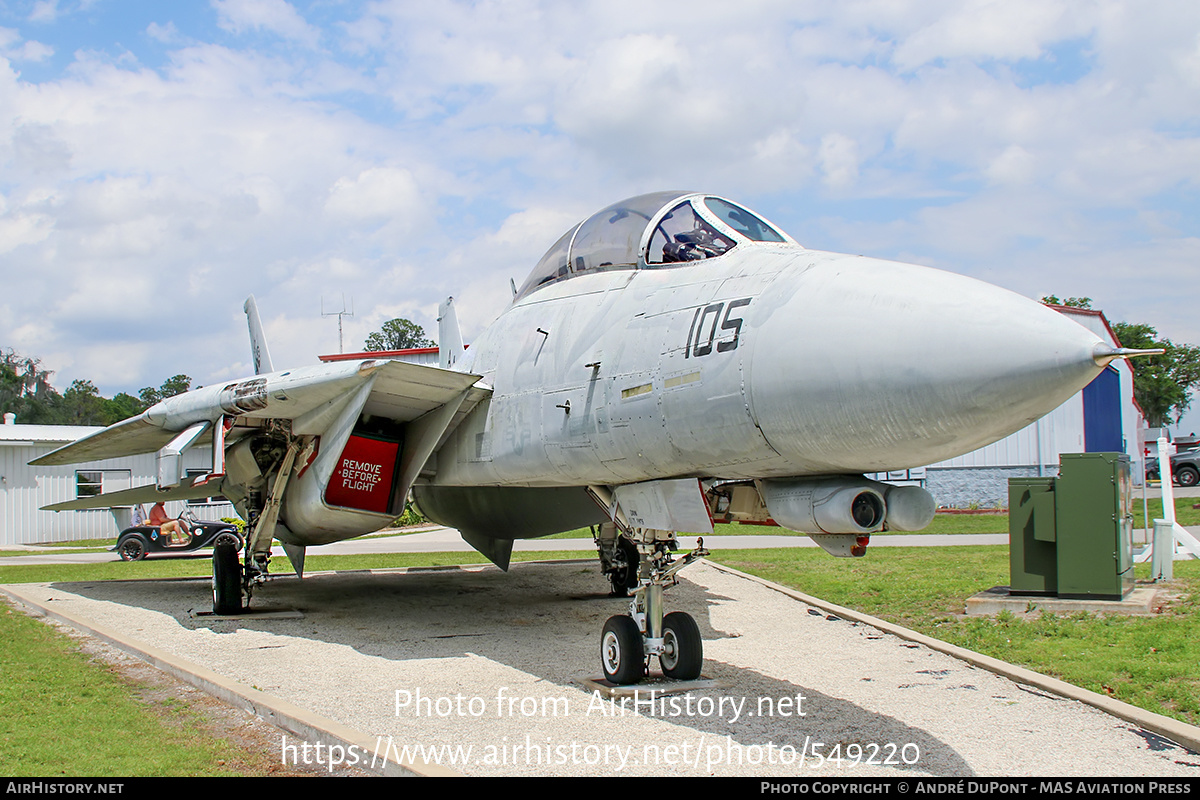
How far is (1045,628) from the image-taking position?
334 inches

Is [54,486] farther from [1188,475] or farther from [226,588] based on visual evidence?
[1188,475]

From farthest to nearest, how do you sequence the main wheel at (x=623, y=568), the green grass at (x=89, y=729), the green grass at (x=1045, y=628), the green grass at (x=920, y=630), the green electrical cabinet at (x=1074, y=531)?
the main wheel at (x=623, y=568) < the green electrical cabinet at (x=1074, y=531) < the green grass at (x=1045, y=628) < the green grass at (x=920, y=630) < the green grass at (x=89, y=729)

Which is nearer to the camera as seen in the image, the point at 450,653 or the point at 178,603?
the point at 450,653

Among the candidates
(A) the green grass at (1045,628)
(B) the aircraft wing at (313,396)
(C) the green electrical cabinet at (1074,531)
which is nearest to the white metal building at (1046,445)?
(A) the green grass at (1045,628)

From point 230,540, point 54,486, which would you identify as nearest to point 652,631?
point 230,540

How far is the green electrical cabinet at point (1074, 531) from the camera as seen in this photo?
9.26 metres

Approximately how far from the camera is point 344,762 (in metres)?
4.66

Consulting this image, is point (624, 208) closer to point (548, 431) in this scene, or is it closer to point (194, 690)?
point (548, 431)

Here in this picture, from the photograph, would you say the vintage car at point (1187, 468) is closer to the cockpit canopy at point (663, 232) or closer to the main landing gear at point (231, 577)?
the cockpit canopy at point (663, 232)

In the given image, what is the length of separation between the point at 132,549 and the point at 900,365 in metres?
19.8

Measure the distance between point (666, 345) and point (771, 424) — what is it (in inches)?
42.7

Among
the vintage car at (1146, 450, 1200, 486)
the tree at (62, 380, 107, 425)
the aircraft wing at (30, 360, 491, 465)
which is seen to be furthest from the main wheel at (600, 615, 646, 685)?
the tree at (62, 380, 107, 425)

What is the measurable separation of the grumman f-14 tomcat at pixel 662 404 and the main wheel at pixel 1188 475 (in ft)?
122
